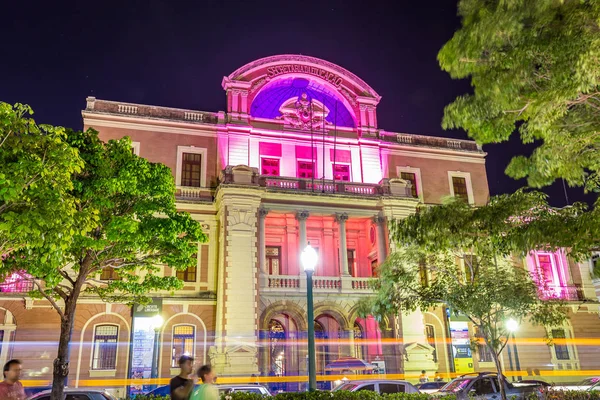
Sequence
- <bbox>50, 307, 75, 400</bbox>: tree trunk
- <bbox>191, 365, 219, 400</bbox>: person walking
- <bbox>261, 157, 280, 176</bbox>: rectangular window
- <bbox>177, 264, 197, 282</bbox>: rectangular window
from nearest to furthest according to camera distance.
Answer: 1. <bbox>191, 365, 219, 400</bbox>: person walking
2. <bbox>50, 307, 75, 400</bbox>: tree trunk
3. <bbox>177, 264, 197, 282</bbox>: rectangular window
4. <bbox>261, 157, 280, 176</bbox>: rectangular window

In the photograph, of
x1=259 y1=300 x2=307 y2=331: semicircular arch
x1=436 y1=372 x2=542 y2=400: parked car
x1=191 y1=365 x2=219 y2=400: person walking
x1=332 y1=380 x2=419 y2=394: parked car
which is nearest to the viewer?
x1=191 y1=365 x2=219 y2=400: person walking

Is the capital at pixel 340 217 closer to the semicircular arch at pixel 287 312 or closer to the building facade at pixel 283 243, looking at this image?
the building facade at pixel 283 243

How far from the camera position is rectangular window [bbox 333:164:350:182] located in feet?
104

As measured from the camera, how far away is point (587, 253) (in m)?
9.26

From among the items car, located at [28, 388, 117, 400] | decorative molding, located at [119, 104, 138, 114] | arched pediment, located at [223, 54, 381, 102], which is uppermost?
arched pediment, located at [223, 54, 381, 102]

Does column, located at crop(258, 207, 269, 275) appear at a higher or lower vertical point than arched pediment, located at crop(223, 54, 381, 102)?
lower

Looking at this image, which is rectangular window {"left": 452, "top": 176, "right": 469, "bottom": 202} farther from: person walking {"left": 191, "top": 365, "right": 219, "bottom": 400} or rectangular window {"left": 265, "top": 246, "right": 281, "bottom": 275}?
person walking {"left": 191, "top": 365, "right": 219, "bottom": 400}

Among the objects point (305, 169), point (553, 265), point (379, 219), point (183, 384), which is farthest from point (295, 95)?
point (183, 384)

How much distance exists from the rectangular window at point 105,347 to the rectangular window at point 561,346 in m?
25.3

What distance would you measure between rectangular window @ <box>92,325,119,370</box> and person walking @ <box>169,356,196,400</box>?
761 inches

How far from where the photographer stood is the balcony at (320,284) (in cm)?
2611

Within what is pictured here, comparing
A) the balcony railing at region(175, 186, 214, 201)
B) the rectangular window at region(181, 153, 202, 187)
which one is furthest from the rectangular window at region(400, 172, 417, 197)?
the rectangular window at region(181, 153, 202, 187)

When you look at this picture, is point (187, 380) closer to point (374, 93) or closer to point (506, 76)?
point (506, 76)

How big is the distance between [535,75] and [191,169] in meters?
23.2
